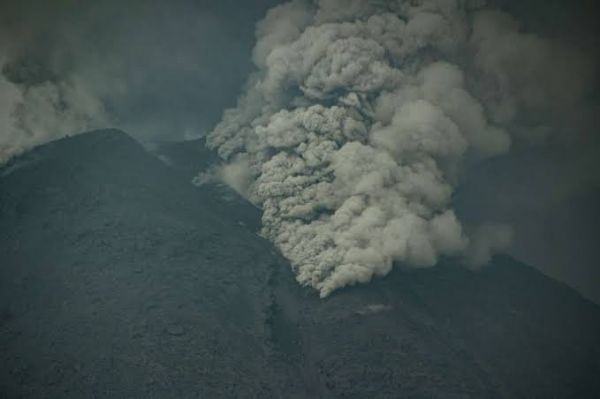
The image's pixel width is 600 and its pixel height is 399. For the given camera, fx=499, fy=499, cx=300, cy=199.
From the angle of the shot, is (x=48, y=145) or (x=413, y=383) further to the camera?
(x=48, y=145)

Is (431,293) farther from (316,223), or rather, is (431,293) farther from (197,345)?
(197,345)

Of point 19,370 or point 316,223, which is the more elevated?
point 316,223

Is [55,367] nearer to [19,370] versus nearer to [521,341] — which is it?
[19,370]

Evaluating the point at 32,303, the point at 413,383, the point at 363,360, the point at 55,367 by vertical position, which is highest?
the point at 32,303

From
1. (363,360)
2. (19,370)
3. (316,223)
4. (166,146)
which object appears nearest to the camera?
(19,370)

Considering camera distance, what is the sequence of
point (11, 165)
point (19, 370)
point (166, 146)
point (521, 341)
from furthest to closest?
1. point (166, 146)
2. point (11, 165)
3. point (521, 341)
4. point (19, 370)

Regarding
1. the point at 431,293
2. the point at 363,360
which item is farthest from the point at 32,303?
the point at 431,293

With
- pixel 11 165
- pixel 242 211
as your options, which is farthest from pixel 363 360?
pixel 11 165
